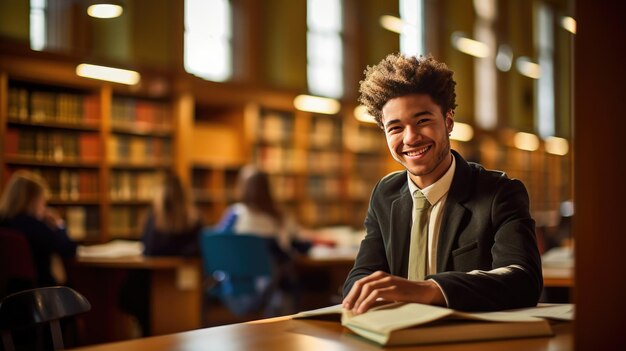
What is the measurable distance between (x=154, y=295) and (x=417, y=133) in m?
4.09

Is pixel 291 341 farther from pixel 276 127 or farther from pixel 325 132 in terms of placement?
pixel 325 132

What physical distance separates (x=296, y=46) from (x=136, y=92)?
3003mm

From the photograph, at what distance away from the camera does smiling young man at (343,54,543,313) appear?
1.47 m

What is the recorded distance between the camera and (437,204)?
157cm

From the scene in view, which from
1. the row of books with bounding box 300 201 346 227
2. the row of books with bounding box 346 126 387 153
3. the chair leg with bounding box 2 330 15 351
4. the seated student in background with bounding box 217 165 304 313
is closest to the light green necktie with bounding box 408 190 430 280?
the chair leg with bounding box 2 330 15 351

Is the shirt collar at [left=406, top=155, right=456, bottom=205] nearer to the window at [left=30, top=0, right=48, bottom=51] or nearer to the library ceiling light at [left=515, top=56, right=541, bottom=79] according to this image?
the window at [left=30, top=0, right=48, bottom=51]

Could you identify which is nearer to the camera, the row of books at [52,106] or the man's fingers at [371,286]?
the man's fingers at [371,286]

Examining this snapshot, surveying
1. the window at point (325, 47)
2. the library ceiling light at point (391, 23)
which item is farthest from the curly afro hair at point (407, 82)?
the library ceiling light at point (391, 23)

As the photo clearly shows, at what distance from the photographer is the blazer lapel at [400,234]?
157cm

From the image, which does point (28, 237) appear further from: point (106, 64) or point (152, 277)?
point (106, 64)

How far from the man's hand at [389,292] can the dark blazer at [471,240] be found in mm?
27

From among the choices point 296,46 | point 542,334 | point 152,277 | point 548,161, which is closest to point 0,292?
point 152,277

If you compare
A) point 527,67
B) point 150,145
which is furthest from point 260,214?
point 527,67

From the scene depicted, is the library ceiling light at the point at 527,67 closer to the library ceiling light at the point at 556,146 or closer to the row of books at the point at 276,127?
the library ceiling light at the point at 556,146
